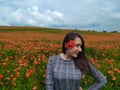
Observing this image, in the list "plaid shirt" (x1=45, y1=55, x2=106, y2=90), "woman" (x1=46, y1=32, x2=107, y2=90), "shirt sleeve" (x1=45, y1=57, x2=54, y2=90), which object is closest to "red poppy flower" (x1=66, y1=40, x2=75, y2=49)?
"woman" (x1=46, y1=32, x2=107, y2=90)

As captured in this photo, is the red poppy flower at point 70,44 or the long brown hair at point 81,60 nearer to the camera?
the red poppy flower at point 70,44

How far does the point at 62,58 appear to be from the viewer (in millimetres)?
5043

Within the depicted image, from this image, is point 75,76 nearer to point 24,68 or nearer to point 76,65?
point 76,65

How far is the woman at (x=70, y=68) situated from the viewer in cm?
491

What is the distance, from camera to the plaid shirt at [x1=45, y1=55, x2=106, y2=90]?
194 inches

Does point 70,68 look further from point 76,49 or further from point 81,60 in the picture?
point 76,49

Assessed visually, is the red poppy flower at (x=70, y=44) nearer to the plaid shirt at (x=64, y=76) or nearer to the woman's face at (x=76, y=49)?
the woman's face at (x=76, y=49)

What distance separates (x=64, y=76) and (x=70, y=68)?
0.15 metres

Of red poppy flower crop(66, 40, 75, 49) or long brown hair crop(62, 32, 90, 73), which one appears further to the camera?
long brown hair crop(62, 32, 90, 73)

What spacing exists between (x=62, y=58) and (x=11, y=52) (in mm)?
9368

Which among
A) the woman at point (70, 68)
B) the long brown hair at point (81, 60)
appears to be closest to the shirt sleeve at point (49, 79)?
the woman at point (70, 68)

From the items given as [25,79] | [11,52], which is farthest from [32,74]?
[11,52]

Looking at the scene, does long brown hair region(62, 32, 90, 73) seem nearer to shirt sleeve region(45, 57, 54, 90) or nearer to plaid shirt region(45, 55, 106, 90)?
plaid shirt region(45, 55, 106, 90)

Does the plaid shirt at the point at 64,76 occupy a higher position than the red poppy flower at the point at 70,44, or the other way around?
the red poppy flower at the point at 70,44
